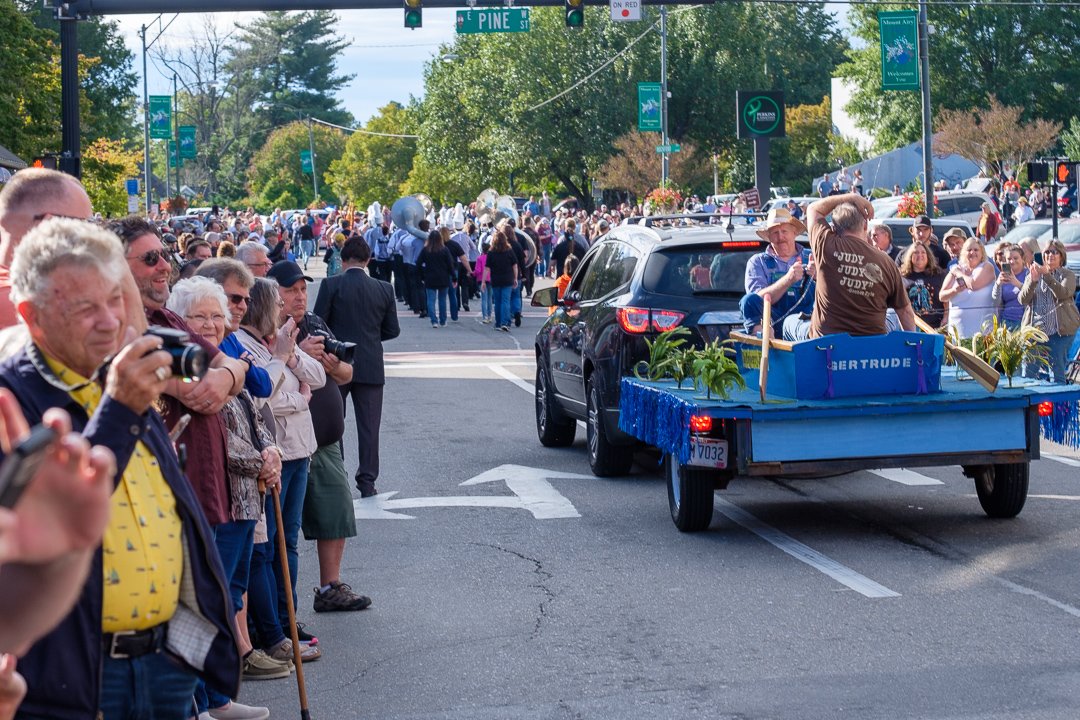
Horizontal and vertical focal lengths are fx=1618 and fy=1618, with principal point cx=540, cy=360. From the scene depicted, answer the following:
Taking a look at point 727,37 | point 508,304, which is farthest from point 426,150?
point 508,304

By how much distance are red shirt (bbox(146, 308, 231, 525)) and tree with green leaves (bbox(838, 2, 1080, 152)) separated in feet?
→ 229

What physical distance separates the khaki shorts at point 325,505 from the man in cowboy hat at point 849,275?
10.8 feet

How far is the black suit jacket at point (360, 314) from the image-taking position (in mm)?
10758

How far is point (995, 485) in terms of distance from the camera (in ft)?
31.4

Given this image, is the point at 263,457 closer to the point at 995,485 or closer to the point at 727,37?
the point at 995,485

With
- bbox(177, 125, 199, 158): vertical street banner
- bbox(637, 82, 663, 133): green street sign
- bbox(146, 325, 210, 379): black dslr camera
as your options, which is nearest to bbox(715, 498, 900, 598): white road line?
bbox(146, 325, 210, 379): black dslr camera

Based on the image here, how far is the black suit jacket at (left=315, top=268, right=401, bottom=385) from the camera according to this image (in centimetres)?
1076

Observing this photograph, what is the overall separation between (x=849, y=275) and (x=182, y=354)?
654 centimetres

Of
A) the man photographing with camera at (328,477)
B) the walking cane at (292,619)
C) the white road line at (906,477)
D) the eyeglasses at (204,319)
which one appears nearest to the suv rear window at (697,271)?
the white road line at (906,477)

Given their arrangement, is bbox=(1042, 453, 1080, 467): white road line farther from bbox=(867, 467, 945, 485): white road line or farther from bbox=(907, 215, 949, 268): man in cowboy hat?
bbox=(907, 215, 949, 268): man in cowboy hat

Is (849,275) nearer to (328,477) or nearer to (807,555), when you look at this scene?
(807,555)

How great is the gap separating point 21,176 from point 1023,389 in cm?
615

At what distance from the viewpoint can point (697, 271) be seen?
11.2 m

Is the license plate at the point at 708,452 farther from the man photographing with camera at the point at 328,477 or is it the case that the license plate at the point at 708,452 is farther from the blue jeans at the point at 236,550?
the blue jeans at the point at 236,550
